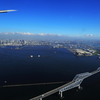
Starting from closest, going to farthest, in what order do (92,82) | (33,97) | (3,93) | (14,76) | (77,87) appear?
(33,97)
(3,93)
(77,87)
(92,82)
(14,76)

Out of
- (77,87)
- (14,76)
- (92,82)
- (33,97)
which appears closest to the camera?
(33,97)

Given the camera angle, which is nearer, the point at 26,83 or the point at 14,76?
the point at 26,83

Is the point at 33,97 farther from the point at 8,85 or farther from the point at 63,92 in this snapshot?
the point at 8,85

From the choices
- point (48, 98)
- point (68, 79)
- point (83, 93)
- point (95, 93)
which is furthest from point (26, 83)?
point (95, 93)

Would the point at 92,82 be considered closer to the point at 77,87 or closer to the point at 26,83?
the point at 77,87

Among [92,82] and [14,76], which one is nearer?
[92,82]

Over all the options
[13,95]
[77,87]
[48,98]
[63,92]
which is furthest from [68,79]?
[13,95]

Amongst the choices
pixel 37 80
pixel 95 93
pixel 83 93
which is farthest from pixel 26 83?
pixel 95 93

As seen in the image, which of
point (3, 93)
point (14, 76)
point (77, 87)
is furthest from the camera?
point (14, 76)
